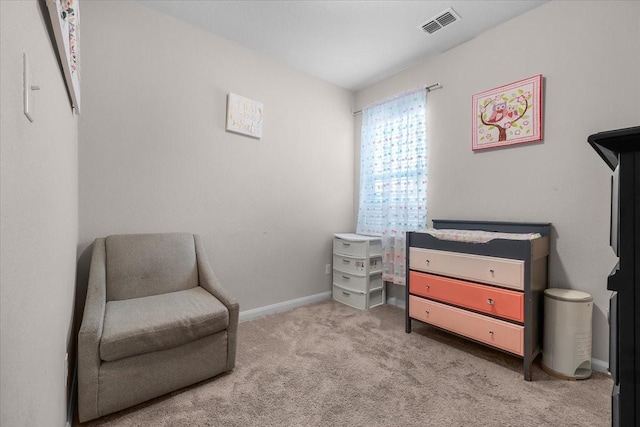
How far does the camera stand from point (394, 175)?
306 cm

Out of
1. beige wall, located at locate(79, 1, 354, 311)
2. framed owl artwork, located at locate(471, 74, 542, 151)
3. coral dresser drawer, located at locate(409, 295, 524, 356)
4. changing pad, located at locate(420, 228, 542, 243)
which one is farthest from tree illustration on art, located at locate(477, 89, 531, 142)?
beige wall, located at locate(79, 1, 354, 311)

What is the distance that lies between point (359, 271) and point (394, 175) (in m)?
1.11

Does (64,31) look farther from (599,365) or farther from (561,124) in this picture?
(599,365)

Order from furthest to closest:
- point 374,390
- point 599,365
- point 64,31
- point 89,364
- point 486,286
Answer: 1. point 486,286
2. point 599,365
3. point 374,390
4. point 89,364
5. point 64,31

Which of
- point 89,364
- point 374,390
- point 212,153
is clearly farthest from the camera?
point 212,153

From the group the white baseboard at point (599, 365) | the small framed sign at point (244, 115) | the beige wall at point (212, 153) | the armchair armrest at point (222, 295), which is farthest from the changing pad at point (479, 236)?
the small framed sign at point (244, 115)

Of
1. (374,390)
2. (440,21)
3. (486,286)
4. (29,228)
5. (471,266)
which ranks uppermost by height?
(440,21)

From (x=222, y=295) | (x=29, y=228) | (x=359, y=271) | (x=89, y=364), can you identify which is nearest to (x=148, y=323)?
(x=89, y=364)

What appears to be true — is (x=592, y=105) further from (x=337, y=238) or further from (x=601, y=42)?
(x=337, y=238)

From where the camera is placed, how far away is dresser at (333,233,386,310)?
2.95 meters

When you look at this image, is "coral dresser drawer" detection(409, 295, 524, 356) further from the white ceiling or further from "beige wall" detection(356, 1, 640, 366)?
the white ceiling

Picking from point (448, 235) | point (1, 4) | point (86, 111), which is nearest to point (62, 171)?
point (1, 4)

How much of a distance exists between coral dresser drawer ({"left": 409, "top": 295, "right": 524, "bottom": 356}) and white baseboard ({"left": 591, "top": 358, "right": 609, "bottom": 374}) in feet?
1.84

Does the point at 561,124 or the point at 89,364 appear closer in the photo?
the point at 89,364
